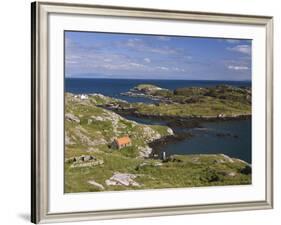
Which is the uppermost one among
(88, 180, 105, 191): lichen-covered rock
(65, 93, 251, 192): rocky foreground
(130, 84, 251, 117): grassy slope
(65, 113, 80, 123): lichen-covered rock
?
(130, 84, 251, 117): grassy slope

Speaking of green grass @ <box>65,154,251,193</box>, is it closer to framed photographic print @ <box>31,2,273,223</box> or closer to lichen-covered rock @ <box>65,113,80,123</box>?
framed photographic print @ <box>31,2,273,223</box>

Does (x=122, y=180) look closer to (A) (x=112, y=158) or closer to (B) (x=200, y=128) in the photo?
(A) (x=112, y=158)

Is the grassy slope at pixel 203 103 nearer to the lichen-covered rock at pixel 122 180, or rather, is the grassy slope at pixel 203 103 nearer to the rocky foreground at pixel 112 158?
the rocky foreground at pixel 112 158

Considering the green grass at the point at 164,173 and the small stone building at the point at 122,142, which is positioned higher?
the small stone building at the point at 122,142

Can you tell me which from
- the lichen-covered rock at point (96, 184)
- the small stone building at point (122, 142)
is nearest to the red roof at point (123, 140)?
the small stone building at point (122, 142)

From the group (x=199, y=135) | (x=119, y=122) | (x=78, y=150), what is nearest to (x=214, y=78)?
(x=199, y=135)

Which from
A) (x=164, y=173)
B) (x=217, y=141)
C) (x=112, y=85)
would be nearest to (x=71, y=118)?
(x=112, y=85)

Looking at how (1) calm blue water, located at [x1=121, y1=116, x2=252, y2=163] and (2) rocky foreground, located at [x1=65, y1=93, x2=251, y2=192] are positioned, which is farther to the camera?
(1) calm blue water, located at [x1=121, y1=116, x2=252, y2=163]

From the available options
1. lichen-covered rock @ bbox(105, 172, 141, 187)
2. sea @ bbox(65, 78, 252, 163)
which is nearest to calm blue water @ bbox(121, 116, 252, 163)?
sea @ bbox(65, 78, 252, 163)
